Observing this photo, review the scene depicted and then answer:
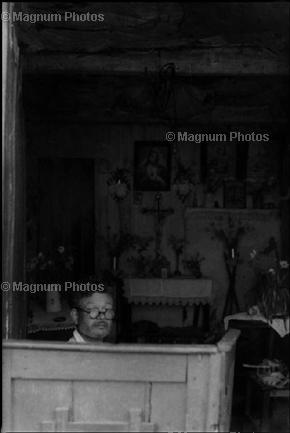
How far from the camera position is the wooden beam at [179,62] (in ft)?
19.3

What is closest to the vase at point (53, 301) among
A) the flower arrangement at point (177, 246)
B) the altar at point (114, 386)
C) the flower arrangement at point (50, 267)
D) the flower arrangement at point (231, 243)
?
the flower arrangement at point (50, 267)

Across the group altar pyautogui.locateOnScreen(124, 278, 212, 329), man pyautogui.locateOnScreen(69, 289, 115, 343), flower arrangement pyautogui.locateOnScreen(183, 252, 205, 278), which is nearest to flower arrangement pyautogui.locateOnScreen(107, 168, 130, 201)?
altar pyautogui.locateOnScreen(124, 278, 212, 329)

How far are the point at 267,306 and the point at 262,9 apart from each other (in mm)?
3466

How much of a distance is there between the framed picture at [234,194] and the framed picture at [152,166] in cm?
91

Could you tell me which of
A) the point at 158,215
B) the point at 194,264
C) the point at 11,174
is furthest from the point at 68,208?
the point at 11,174

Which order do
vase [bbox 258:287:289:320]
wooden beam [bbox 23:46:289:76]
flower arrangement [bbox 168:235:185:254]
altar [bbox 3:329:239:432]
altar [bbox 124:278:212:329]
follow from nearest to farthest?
1. altar [bbox 3:329:239:432]
2. wooden beam [bbox 23:46:289:76]
3. vase [bbox 258:287:289:320]
4. altar [bbox 124:278:212:329]
5. flower arrangement [bbox 168:235:185:254]

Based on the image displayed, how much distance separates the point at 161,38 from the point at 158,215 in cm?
388

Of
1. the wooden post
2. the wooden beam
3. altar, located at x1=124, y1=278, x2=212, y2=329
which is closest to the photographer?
the wooden post

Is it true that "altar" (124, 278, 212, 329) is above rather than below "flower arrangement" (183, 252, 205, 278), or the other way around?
below

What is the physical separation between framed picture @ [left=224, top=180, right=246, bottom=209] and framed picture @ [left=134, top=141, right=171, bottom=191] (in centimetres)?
91

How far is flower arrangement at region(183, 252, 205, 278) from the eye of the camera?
8992 mm

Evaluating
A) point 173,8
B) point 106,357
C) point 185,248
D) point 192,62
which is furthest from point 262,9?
point 185,248

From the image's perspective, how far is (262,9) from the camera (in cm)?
406

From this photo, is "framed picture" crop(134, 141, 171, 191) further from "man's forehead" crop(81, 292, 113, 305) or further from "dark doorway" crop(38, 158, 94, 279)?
"man's forehead" crop(81, 292, 113, 305)
